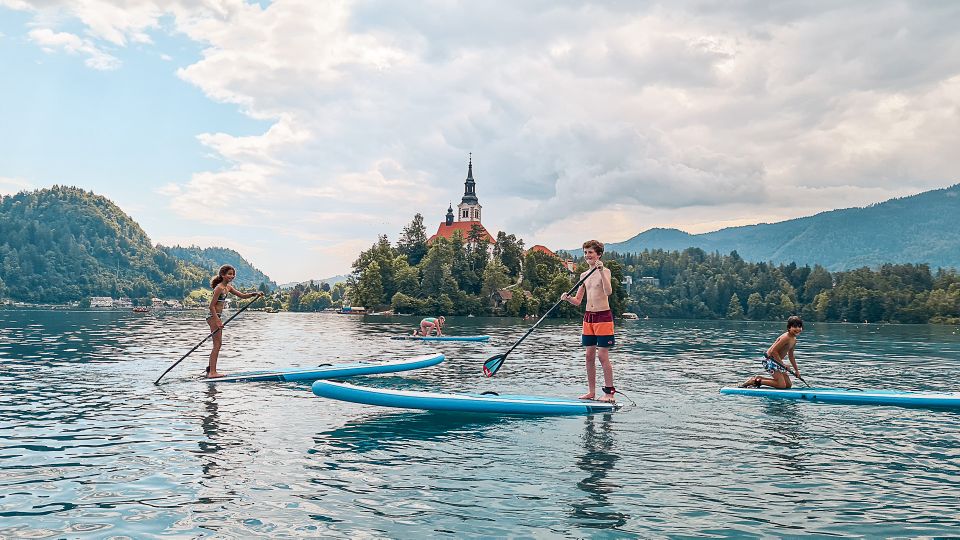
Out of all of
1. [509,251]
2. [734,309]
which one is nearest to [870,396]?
[509,251]

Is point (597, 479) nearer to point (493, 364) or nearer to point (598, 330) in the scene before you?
point (598, 330)

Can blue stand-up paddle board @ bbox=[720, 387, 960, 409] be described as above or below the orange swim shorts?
below

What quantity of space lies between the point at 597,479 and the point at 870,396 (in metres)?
11.1

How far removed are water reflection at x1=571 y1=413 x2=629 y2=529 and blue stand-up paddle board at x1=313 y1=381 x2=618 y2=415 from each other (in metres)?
0.52

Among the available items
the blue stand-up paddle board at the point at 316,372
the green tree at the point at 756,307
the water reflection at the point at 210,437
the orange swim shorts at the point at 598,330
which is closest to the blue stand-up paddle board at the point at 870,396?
the orange swim shorts at the point at 598,330

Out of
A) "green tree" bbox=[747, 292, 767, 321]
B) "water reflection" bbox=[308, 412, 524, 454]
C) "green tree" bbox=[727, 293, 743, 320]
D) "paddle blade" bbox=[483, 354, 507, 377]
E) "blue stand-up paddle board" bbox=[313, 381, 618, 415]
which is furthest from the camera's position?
"green tree" bbox=[727, 293, 743, 320]

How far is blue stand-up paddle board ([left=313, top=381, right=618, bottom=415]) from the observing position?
14398 mm

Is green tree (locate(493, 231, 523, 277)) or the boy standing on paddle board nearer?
the boy standing on paddle board

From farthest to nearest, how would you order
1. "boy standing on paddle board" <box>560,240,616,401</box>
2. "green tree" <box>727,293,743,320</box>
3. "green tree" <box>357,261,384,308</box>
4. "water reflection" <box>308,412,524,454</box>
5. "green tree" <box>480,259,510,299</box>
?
1. "green tree" <box>727,293,743,320</box>
2. "green tree" <box>480,259,510,299</box>
3. "green tree" <box>357,261,384,308</box>
4. "boy standing on paddle board" <box>560,240,616,401</box>
5. "water reflection" <box>308,412,524,454</box>

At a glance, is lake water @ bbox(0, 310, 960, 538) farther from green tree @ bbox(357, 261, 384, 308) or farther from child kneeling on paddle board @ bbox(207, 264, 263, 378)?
green tree @ bbox(357, 261, 384, 308)

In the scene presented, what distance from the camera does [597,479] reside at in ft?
32.5

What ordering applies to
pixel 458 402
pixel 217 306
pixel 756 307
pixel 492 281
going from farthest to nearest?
pixel 756 307
pixel 492 281
pixel 217 306
pixel 458 402

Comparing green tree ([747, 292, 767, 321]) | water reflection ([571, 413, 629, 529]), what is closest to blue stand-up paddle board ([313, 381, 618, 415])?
water reflection ([571, 413, 629, 529])

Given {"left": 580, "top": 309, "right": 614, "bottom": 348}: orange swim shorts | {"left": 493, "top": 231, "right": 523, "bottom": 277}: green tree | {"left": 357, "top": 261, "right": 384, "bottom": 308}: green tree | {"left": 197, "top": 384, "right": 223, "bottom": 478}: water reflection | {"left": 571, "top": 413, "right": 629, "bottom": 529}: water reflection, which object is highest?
{"left": 493, "top": 231, "right": 523, "bottom": 277}: green tree
